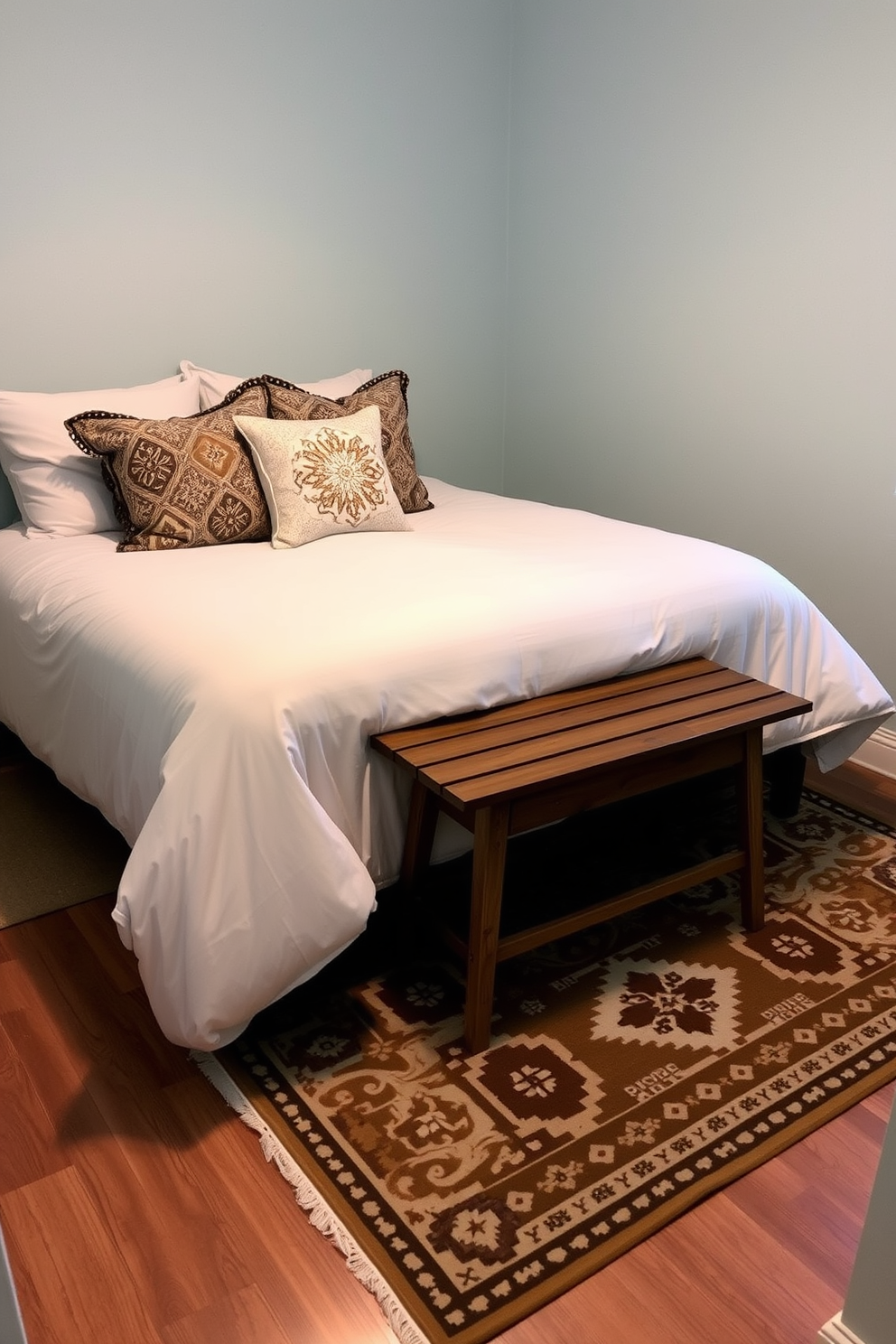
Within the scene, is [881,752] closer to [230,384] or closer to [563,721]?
[563,721]

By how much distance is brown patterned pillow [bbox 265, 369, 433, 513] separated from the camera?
272cm

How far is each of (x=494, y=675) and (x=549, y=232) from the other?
7.27 ft

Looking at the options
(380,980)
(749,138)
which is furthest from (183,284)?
(380,980)

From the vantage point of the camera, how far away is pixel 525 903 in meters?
2.16

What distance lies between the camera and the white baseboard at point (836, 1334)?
Result: 4.03 ft

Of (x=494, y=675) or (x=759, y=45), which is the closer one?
(x=494, y=675)

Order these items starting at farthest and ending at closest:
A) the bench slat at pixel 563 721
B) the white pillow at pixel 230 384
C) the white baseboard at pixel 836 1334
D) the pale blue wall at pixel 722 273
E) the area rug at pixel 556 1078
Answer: the white pillow at pixel 230 384, the pale blue wall at pixel 722 273, the bench slat at pixel 563 721, the area rug at pixel 556 1078, the white baseboard at pixel 836 1334

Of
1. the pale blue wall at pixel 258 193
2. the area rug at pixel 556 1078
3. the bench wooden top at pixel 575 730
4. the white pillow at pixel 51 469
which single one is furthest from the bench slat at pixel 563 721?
the pale blue wall at pixel 258 193

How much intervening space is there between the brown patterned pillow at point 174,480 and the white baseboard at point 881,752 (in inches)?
69.4

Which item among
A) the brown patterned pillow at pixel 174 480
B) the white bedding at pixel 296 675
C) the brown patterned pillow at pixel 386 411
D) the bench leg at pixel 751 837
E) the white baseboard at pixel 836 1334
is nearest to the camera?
the white baseboard at pixel 836 1334

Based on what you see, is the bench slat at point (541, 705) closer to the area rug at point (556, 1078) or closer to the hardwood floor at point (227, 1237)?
the area rug at point (556, 1078)

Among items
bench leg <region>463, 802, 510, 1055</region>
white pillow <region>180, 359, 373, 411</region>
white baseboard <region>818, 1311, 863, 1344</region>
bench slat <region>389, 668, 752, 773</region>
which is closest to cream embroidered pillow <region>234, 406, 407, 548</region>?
Result: white pillow <region>180, 359, 373, 411</region>

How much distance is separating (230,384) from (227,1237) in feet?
7.46

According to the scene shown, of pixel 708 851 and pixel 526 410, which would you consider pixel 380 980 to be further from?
pixel 526 410
